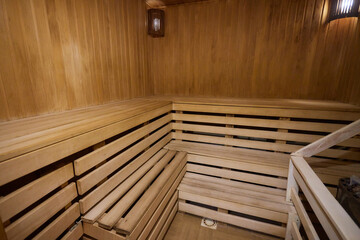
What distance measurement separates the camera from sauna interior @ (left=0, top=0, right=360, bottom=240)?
1.16 m

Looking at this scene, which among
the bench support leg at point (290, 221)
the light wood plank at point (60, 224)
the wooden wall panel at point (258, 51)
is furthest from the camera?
the wooden wall panel at point (258, 51)

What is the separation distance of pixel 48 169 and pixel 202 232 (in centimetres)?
171

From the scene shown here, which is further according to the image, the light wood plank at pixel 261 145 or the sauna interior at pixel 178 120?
the light wood plank at pixel 261 145

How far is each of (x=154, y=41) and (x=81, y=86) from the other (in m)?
2.08

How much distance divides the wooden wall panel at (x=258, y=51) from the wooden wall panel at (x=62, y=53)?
1042 millimetres

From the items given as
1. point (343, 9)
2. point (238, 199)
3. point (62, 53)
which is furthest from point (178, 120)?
point (343, 9)

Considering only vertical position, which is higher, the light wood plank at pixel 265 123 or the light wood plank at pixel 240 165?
the light wood plank at pixel 265 123

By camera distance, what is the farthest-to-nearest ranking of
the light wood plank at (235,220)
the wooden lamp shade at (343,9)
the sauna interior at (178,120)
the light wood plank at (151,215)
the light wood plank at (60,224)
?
the wooden lamp shade at (343,9) < the light wood plank at (235,220) < the light wood plank at (151,215) < the sauna interior at (178,120) < the light wood plank at (60,224)

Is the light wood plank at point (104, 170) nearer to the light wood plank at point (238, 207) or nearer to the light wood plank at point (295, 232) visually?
the light wood plank at point (238, 207)

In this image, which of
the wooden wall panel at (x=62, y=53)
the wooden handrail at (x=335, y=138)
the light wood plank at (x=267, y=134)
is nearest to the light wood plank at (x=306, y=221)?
the wooden handrail at (x=335, y=138)

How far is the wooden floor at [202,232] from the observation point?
1.93 m

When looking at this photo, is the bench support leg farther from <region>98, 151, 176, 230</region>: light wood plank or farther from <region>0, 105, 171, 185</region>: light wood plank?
<region>0, 105, 171, 185</region>: light wood plank

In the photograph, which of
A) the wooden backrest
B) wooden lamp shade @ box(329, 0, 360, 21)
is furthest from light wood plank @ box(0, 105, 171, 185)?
wooden lamp shade @ box(329, 0, 360, 21)

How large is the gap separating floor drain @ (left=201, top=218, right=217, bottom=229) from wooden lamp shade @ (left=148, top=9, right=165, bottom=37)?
3133 millimetres
